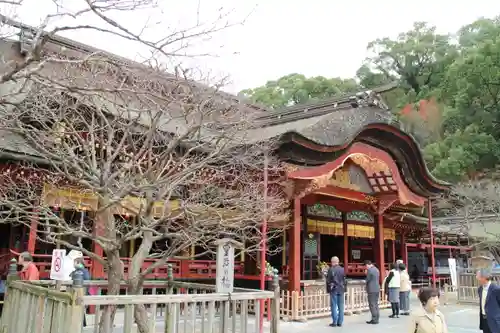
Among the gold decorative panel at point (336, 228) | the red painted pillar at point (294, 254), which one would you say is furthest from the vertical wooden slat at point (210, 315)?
the gold decorative panel at point (336, 228)

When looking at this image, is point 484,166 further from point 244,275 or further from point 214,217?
point 214,217

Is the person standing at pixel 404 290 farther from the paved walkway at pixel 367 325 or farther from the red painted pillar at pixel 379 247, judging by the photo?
the red painted pillar at pixel 379 247

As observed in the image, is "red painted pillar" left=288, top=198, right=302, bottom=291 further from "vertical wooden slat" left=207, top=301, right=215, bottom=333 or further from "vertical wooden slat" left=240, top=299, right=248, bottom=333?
"vertical wooden slat" left=207, top=301, right=215, bottom=333

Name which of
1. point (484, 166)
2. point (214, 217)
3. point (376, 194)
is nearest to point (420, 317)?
point (214, 217)

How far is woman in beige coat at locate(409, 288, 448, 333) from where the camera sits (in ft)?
15.3

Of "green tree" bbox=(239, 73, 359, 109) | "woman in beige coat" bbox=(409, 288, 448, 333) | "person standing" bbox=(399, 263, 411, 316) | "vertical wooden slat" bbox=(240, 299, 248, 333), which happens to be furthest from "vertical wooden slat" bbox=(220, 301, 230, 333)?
"green tree" bbox=(239, 73, 359, 109)

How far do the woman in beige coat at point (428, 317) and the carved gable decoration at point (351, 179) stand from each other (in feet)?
32.7

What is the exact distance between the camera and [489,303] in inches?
251

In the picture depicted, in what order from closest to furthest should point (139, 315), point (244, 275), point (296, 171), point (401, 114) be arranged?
point (139, 315) < point (296, 171) < point (244, 275) < point (401, 114)

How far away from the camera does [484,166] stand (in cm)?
3453

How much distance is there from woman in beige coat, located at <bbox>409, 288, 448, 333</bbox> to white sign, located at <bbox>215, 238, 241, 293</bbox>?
294cm

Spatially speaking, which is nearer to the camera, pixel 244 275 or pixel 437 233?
pixel 244 275

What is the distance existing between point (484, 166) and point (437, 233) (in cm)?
991

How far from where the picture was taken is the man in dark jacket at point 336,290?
11.7m
